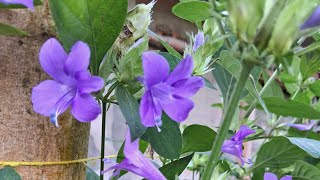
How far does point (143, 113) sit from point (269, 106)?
37 cm

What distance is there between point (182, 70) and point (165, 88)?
0.02 metres

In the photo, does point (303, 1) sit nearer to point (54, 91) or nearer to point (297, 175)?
point (54, 91)

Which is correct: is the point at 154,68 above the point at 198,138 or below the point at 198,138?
above

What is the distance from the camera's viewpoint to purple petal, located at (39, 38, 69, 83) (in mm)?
359

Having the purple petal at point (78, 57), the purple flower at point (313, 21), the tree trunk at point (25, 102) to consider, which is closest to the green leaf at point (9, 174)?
the tree trunk at point (25, 102)

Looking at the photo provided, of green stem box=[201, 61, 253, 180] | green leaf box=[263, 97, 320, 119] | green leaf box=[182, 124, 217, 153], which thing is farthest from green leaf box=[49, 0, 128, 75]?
green leaf box=[263, 97, 320, 119]

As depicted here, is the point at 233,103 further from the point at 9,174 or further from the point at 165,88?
the point at 9,174

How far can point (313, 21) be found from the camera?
0.34 m

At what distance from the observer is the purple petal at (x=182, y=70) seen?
38 centimetres

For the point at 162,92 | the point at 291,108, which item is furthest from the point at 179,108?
the point at 291,108

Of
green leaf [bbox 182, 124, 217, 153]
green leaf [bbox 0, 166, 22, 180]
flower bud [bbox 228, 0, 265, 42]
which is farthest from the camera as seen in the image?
green leaf [bbox 182, 124, 217, 153]

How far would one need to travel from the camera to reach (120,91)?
44cm

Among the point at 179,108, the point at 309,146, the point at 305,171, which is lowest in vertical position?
the point at 305,171

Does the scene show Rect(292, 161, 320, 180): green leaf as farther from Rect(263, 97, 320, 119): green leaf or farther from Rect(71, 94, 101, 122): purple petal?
Rect(71, 94, 101, 122): purple petal
